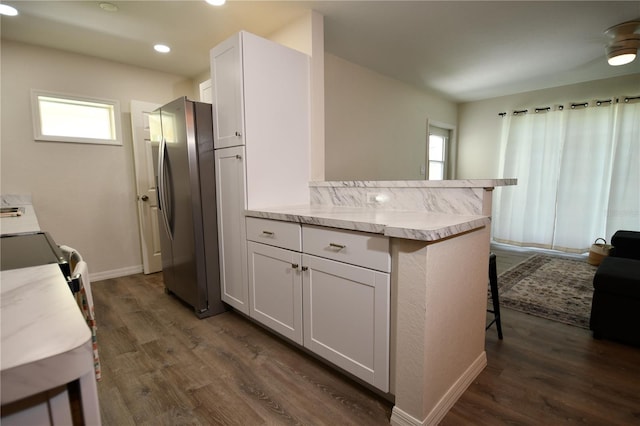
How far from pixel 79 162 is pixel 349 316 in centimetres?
338

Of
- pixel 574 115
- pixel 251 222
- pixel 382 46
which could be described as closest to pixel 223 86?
pixel 251 222

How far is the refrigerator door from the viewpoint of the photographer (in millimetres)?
2328

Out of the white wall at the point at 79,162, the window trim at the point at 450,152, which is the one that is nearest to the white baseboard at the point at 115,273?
the white wall at the point at 79,162

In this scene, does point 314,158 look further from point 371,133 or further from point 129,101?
point 129,101

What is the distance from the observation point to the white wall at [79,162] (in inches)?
113

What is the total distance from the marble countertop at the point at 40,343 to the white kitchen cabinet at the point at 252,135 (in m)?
1.65

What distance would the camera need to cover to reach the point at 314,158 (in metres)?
2.64

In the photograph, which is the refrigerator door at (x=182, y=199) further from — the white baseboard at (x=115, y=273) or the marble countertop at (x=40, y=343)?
the marble countertop at (x=40, y=343)

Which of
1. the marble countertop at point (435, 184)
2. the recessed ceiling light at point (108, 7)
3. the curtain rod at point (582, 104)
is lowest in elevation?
the marble countertop at point (435, 184)

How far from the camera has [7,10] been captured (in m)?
2.31

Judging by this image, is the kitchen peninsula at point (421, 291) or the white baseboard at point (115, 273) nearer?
the kitchen peninsula at point (421, 291)

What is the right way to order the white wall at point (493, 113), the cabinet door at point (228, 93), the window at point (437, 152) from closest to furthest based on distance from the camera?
the cabinet door at point (228, 93) → the white wall at point (493, 113) → the window at point (437, 152)

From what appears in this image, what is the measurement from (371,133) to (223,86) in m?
2.14

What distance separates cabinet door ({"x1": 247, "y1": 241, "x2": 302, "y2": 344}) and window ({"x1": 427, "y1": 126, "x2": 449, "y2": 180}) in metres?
3.94
